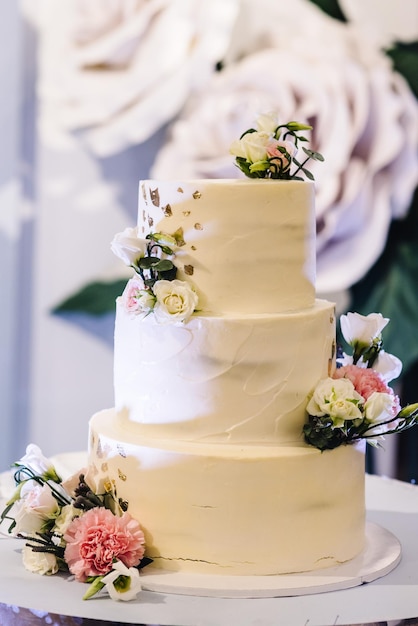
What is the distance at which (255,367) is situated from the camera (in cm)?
186

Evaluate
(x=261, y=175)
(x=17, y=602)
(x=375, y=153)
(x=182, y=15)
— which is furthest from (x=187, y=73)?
(x=17, y=602)

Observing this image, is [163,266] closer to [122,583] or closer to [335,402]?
[335,402]

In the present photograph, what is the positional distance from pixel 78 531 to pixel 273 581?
1.14ft

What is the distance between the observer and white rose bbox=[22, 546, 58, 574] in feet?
5.97

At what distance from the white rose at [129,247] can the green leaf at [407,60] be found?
66.5 inches

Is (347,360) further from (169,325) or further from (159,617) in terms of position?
(159,617)

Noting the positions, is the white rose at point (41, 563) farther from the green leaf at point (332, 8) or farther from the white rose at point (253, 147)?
the green leaf at point (332, 8)

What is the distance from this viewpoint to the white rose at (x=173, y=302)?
182cm

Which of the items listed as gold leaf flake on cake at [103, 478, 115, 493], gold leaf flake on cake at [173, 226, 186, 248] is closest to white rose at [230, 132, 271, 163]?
gold leaf flake on cake at [173, 226, 186, 248]

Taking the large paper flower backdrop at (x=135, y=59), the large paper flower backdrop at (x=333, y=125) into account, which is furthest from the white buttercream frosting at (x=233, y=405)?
the large paper flower backdrop at (x=135, y=59)

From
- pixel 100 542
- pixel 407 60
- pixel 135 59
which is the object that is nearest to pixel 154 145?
pixel 135 59

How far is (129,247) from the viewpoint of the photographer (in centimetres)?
185

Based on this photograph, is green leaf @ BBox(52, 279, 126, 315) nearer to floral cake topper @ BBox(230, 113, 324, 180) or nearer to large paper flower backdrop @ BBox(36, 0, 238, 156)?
large paper flower backdrop @ BBox(36, 0, 238, 156)

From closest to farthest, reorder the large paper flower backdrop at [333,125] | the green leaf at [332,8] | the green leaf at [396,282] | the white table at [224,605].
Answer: the white table at [224,605] → the large paper flower backdrop at [333,125] → the green leaf at [396,282] → the green leaf at [332,8]
